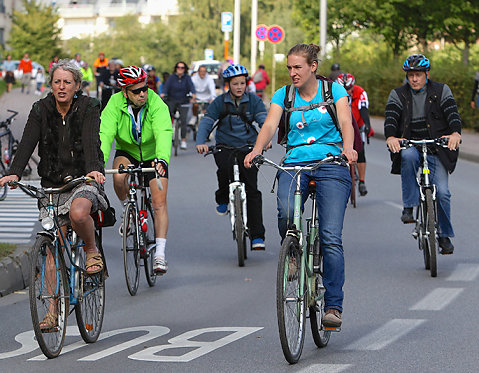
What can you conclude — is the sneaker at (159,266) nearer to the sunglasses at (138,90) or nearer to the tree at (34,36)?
the sunglasses at (138,90)

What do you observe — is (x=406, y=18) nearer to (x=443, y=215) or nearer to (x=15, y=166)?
(x=443, y=215)

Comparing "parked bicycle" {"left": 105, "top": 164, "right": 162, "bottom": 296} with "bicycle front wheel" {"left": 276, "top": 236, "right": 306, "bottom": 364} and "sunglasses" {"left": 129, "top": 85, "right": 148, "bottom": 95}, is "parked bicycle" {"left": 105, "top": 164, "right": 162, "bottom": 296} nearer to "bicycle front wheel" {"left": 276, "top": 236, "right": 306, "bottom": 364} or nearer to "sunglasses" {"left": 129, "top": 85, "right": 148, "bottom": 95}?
"sunglasses" {"left": 129, "top": 85, "right": 148, "bottom": 95}

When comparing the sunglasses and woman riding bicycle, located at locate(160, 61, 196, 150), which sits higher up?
the sunglasses

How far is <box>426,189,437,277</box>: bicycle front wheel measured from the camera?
10.1 meters

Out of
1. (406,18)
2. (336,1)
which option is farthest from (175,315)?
(336,1)

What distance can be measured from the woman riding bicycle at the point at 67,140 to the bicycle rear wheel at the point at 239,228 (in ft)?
11.9

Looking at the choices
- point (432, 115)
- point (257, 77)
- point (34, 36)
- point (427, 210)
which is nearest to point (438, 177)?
point (427, 210)

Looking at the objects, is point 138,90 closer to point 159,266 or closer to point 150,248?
point 150,248

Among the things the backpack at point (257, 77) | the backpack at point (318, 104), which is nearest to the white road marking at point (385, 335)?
the backpack at point (318, 104)

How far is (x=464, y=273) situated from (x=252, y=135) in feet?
8.62

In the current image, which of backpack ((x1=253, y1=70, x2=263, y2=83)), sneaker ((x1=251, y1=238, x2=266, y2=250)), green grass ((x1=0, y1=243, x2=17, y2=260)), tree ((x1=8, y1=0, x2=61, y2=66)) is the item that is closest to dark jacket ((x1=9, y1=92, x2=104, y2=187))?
green grass ((x1=0, y1=243, x2=17, y2=260))

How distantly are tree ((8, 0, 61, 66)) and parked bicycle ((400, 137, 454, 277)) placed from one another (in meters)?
75.7

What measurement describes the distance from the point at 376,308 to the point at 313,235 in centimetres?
181

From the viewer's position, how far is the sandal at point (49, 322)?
22.4 ft
